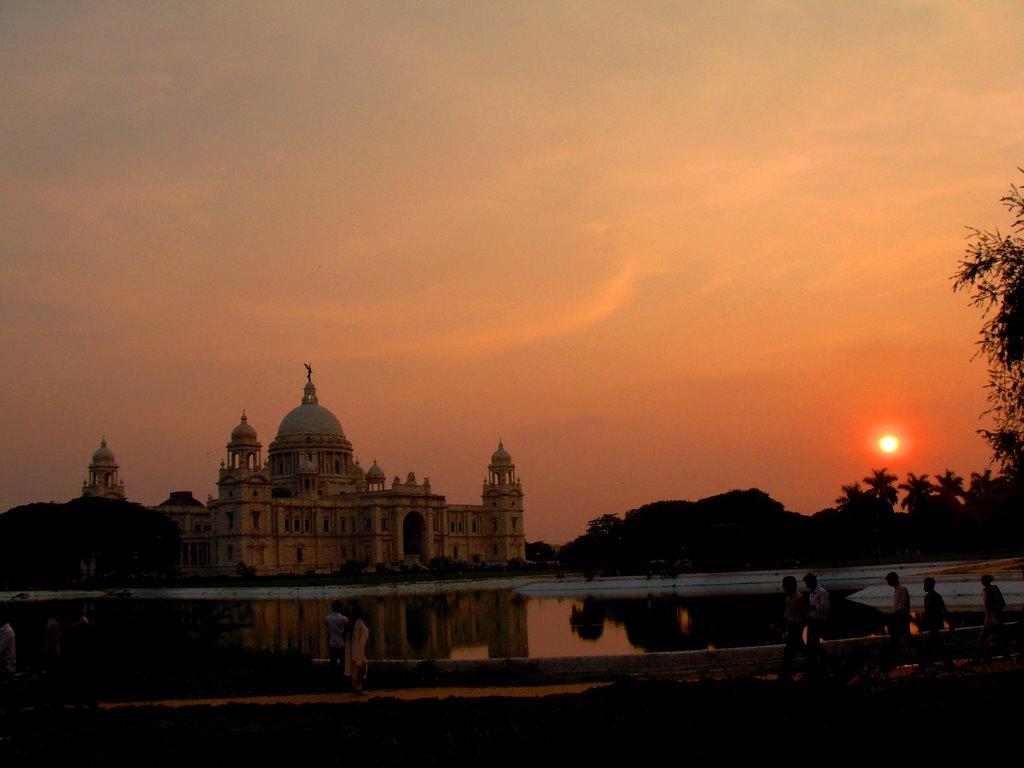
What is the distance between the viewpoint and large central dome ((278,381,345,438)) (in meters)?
116

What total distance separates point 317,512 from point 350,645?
298 ft

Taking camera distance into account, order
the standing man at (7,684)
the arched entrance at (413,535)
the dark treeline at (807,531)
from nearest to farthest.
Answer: the standing man at (7,684)
the dark treeline at (807,531)
the arched entrance at (413,535)

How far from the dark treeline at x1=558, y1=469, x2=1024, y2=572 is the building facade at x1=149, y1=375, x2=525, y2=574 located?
25.1 m

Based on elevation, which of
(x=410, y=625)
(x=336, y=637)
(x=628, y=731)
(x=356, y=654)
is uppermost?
(x=336, y=637)

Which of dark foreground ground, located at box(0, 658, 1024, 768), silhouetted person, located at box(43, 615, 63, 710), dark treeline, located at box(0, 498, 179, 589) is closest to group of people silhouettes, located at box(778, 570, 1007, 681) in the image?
dark foreground ground, located at box(0, 658, 1024, 768)

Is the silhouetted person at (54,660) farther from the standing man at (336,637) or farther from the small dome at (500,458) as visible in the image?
the small dome at (500,458)

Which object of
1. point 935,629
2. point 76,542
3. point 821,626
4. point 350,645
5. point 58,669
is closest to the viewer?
point 821,626

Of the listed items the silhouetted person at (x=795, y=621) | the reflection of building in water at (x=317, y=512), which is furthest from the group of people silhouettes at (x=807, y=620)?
the reflection of building in water at (x=317, y=512)

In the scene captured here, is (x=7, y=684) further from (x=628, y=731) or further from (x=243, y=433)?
(x=243, y=433)

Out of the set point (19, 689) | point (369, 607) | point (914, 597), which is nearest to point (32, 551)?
point (369, 607)

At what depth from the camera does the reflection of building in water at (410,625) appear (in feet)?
101

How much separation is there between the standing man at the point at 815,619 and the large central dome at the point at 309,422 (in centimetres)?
10292

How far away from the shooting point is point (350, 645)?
17.5 meters

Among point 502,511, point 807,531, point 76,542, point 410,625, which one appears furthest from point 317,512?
point 410,625
